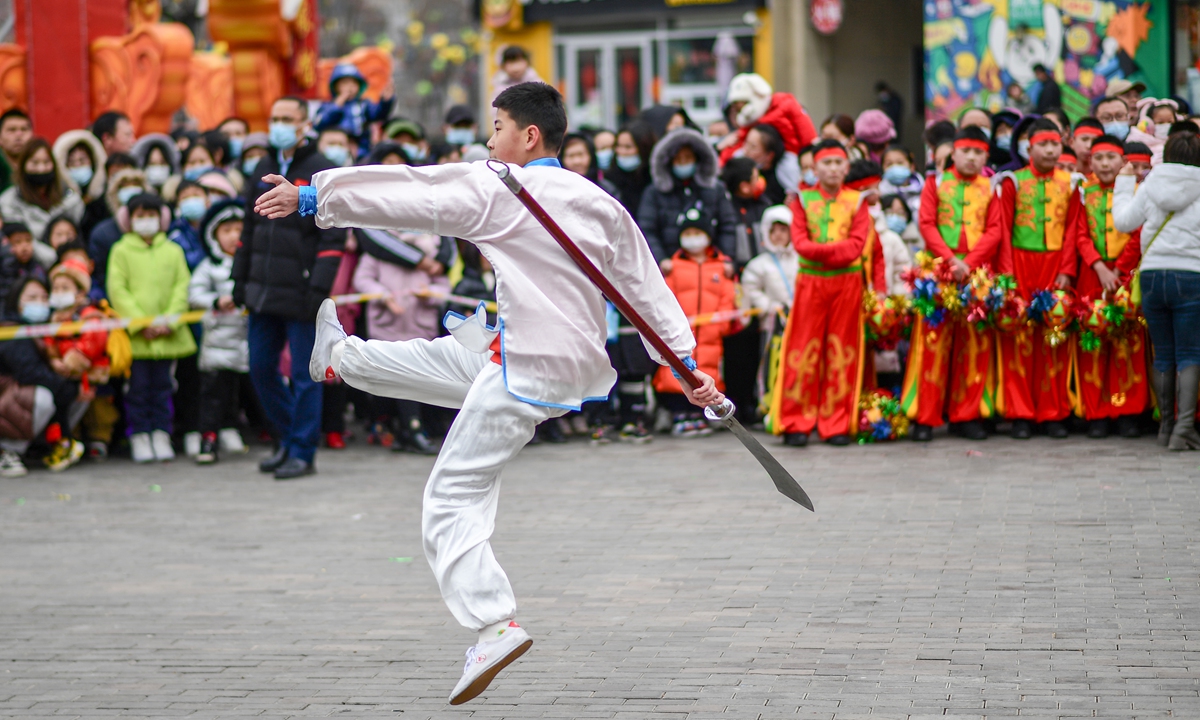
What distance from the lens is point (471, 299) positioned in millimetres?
10719

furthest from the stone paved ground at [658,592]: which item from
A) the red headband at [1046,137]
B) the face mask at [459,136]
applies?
the face mask at [459,136]

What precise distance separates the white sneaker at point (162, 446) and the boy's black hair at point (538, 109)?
6192 millimetres

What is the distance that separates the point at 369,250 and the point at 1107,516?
5425 millimetres

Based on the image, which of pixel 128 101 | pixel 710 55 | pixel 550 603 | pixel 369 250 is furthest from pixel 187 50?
pixel 550 603

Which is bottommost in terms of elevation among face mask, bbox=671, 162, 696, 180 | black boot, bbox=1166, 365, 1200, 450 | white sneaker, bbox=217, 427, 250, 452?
white sneaker, bbox=217, 427, 250, 452

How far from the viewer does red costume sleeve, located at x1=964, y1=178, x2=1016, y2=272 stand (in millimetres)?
9758

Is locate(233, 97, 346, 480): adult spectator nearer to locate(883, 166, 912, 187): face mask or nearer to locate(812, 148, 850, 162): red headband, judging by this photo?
locate(812, 148, 850, 162): red headband

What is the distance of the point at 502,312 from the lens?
480 cm

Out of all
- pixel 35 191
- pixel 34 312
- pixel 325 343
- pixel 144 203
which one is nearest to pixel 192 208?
pixel 144 203

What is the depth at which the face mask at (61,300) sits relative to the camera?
9.96 m

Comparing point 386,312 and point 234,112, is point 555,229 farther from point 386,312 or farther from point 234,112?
point 234,112

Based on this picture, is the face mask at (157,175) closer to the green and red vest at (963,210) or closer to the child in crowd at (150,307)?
the child in crowd at (150,307)

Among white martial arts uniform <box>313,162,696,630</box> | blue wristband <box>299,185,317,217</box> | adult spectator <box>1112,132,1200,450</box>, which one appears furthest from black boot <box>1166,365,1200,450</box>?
blue wristband <box>299,185,317,217</box>

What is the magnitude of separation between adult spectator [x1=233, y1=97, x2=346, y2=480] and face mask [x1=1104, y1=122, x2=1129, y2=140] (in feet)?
18.3
